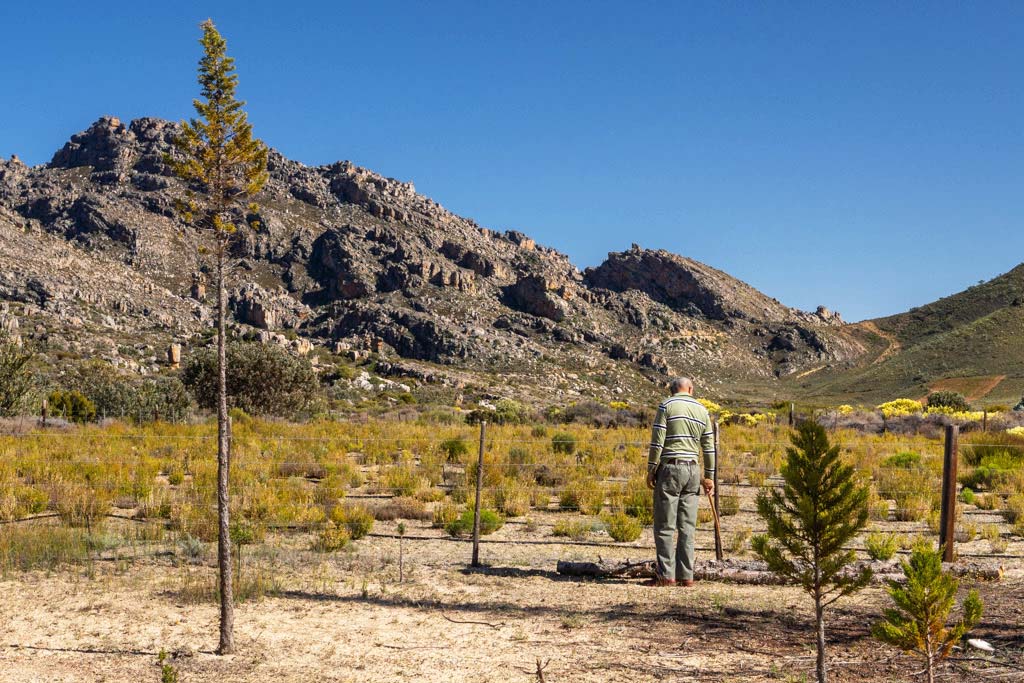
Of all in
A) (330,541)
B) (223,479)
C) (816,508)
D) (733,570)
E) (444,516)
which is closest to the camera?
(816,508)

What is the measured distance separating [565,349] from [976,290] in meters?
46.3

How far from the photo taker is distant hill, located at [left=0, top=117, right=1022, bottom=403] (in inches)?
2504

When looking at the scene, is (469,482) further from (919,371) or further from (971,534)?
(919,371)

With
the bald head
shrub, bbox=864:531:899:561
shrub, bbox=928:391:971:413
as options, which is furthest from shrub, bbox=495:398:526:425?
the bald head

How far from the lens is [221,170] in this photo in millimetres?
6293

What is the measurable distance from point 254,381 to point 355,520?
2140 centimetres

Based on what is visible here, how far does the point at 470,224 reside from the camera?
474 feet

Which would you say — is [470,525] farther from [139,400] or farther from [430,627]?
[139,400]

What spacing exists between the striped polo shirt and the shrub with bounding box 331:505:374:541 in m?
5.36

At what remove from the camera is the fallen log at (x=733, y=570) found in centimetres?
861

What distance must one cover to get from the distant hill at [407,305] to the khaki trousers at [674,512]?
153 ft

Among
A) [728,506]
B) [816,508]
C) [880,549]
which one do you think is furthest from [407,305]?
[816,508]

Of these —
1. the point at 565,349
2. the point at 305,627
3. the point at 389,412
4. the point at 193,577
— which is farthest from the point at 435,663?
the point at 565,349

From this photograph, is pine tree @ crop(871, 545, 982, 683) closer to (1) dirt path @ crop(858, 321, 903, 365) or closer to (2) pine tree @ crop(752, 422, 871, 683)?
(2) pine tree @ crop(752, 422, 871, 683)
